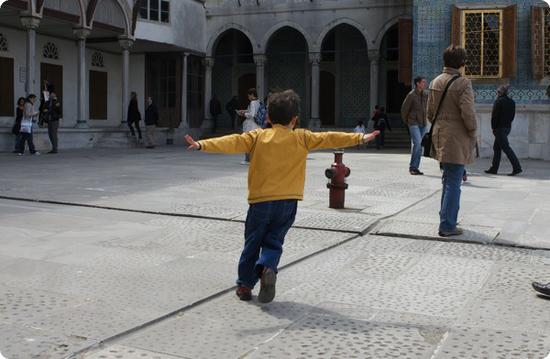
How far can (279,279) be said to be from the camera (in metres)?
4.54

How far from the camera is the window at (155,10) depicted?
78.1 feet

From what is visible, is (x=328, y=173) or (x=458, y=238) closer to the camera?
(x=458, y=238)

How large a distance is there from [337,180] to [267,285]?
3790 millimetres

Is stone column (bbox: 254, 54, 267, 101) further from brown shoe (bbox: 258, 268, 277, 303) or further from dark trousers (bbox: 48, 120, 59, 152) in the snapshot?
brown shoe (bbox: 258, 268, 277, 303)

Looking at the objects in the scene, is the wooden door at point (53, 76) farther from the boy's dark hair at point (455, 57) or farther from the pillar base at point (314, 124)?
the boy's dark hair at point (455, 57)

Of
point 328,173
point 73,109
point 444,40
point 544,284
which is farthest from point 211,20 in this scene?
point 544,284

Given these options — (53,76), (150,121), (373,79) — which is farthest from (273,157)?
(373,79)

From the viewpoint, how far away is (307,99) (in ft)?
97.1

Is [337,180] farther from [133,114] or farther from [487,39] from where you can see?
[133,114]

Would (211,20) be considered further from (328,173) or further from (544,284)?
(544,284)

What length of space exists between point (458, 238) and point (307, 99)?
941 inches

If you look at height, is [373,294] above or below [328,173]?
below

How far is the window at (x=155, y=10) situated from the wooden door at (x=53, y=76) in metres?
3.52

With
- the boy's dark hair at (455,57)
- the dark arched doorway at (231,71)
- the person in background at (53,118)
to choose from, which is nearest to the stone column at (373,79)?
the dark arched doorway at (231,71)
